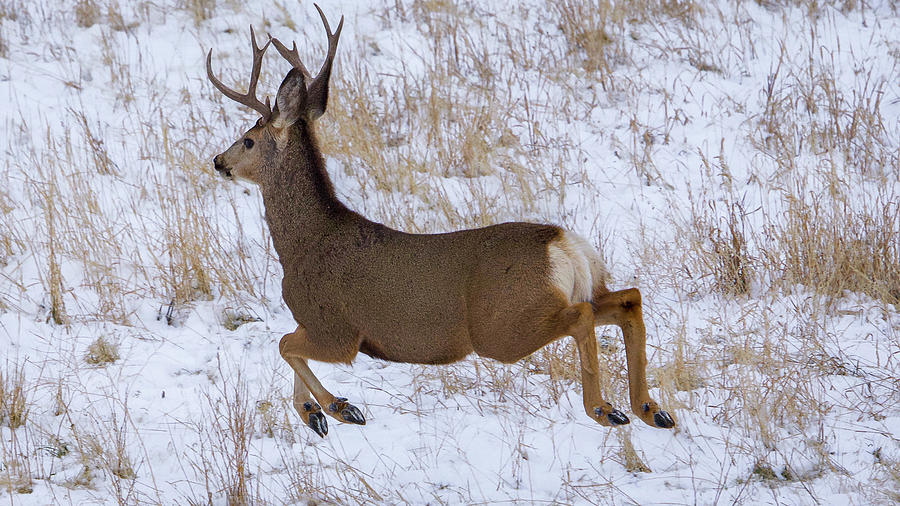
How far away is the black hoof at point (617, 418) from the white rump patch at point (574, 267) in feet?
1.90

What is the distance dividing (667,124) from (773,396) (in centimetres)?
388

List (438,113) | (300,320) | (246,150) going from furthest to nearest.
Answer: (438,113), (246,150), (300,320)

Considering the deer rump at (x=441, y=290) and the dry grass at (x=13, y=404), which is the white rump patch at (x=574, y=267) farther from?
the dry grass at (x=13, y=404)

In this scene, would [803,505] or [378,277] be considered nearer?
[803,505]

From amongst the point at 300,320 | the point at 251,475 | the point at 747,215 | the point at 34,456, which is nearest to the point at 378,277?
the point at 300,320

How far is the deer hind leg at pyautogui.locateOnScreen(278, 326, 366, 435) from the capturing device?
497 cm

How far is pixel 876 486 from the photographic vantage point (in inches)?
169

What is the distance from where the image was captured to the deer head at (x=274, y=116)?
17.6 feet

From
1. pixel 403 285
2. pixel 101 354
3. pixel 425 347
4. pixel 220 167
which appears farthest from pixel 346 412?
pixel 101 354

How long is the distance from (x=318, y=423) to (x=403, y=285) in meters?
0.86

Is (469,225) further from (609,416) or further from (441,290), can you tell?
(609,416)

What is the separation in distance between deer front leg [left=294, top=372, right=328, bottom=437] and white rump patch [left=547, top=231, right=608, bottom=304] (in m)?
1.42

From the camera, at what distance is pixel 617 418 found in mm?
4227

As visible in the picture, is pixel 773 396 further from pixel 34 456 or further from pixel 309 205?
pixel 34 456
